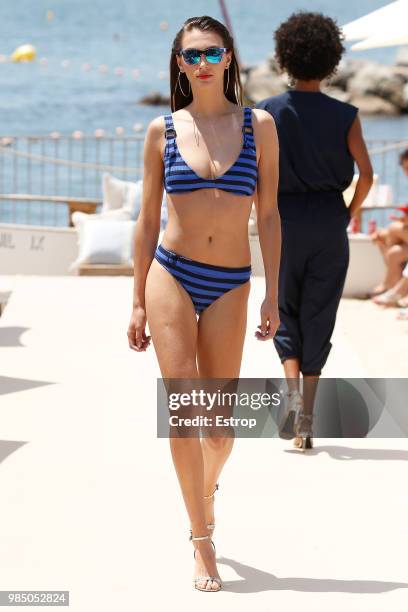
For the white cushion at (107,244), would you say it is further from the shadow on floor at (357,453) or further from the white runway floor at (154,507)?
the shadow on floor at (357,453)

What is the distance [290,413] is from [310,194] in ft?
3.07

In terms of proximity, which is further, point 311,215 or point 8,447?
point 311,215

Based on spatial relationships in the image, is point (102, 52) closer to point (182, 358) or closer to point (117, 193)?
point (117, 193)

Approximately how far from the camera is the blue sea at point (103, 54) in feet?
150

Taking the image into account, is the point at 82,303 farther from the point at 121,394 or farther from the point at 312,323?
the point at 312,323

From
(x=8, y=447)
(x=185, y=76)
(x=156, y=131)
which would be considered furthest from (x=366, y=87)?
(x=156, y=131)

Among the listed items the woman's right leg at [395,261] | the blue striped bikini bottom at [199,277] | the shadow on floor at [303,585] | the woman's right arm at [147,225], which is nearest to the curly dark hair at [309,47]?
the woman's right arm at [147,225]

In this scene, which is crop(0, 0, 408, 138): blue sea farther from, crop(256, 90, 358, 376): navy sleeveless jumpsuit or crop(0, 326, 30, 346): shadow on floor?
crop(256, 90, 358, 376): navy sleeveless jumpsuit

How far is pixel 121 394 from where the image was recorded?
22.1 feet

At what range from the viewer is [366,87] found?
4406 centimetres

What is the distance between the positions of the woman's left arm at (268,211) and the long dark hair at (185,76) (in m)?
0.13

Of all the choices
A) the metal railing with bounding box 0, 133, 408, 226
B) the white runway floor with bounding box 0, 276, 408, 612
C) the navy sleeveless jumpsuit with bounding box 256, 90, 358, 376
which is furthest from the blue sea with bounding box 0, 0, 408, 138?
the navy sleeveless jumpsuit with bounding box 256, 90, 358, 376

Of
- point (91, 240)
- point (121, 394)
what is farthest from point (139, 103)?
point (121, 394)

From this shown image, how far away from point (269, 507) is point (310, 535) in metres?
0.33
